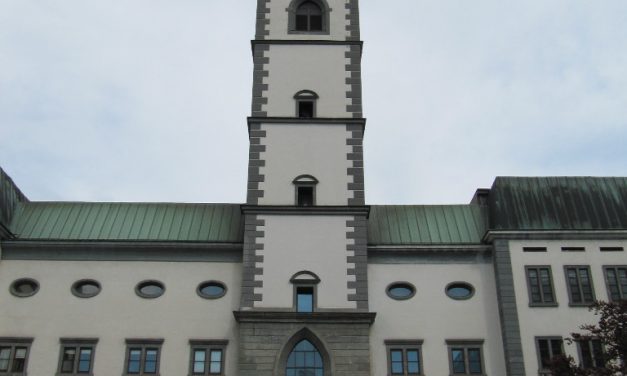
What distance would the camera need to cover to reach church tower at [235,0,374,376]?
32.2 m

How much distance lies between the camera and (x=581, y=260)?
34594 millimetres

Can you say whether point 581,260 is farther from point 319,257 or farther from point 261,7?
point 261,7

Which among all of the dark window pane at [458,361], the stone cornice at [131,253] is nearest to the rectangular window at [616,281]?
the dark window pane at [458,361]

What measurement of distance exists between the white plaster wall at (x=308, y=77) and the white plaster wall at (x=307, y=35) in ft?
2.18

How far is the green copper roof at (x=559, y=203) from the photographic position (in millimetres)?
35344

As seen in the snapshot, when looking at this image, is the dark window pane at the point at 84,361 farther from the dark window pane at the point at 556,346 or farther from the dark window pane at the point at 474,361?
the dark window pane at the point at 556,346

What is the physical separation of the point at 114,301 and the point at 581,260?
2029 cm

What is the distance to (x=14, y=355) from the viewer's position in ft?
107

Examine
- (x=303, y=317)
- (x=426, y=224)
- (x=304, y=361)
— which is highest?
(x=426, y=224)

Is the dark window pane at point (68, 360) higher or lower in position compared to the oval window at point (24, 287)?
lower

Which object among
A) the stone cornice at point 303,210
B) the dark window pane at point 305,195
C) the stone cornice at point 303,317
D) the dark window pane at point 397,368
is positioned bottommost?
the dark window pane at point 397,368

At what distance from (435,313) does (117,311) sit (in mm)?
13589

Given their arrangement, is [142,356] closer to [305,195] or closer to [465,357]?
[305,195]

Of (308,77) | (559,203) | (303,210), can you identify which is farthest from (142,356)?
(559,203)
